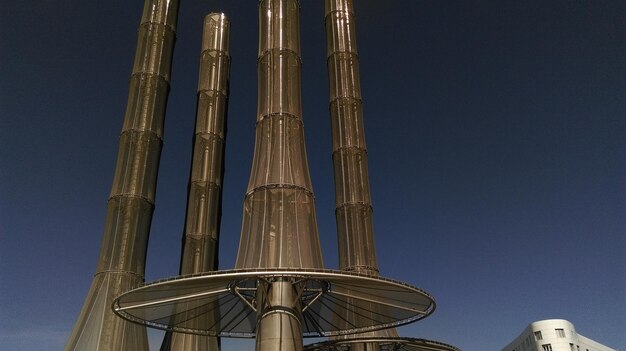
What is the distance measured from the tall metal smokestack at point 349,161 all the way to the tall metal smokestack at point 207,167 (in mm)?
10327

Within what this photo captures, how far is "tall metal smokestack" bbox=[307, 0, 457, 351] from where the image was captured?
3778cm

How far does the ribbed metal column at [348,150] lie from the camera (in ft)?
135

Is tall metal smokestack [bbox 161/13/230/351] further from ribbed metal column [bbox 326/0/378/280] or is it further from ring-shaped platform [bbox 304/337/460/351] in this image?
ribbed metal column [bbox 326/0/378/280]

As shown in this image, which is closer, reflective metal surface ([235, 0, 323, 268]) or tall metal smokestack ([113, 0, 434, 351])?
tall metal smokestack ([113, 0, 434, 351])

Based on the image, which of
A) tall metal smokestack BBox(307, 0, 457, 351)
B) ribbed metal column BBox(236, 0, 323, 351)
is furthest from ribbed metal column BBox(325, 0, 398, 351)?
ribbed metal column BBox(236, 0, 323, 351)

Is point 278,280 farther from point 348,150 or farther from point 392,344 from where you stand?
point 348,150

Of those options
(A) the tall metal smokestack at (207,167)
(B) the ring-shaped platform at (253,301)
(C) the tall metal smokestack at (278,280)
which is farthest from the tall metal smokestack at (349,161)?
(A) the tall metal smokestack at (207,167)

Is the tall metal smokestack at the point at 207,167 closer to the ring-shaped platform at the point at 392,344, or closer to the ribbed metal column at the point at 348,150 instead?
the ring-shaped platform at the point at 392,344

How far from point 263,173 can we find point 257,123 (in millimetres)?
4024

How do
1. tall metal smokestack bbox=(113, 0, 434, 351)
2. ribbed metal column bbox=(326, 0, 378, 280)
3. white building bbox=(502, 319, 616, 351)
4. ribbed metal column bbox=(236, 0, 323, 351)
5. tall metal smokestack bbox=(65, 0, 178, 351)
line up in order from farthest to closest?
white building bbox=(502, 319, 616, 351) < ribbed metal column bbox=(326, 0, 378, 280) < tall metal smokestack bbox=(65, 0, 178, 351) < ribbed metal column bbox=(236, 0, 323, 351) < tall metal smokestack bbox=(113, 0, 434, 351)

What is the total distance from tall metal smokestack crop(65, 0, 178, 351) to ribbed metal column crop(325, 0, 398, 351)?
13679mm

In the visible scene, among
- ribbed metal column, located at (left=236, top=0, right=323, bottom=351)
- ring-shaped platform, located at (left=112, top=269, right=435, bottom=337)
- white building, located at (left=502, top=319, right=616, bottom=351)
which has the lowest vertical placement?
ring-shaped platform, located at (left=112, top=269, right=435, bottom=337)

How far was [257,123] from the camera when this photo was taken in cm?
2988

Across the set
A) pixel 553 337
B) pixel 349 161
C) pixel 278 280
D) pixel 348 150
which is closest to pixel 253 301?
A: pixel 278 280
